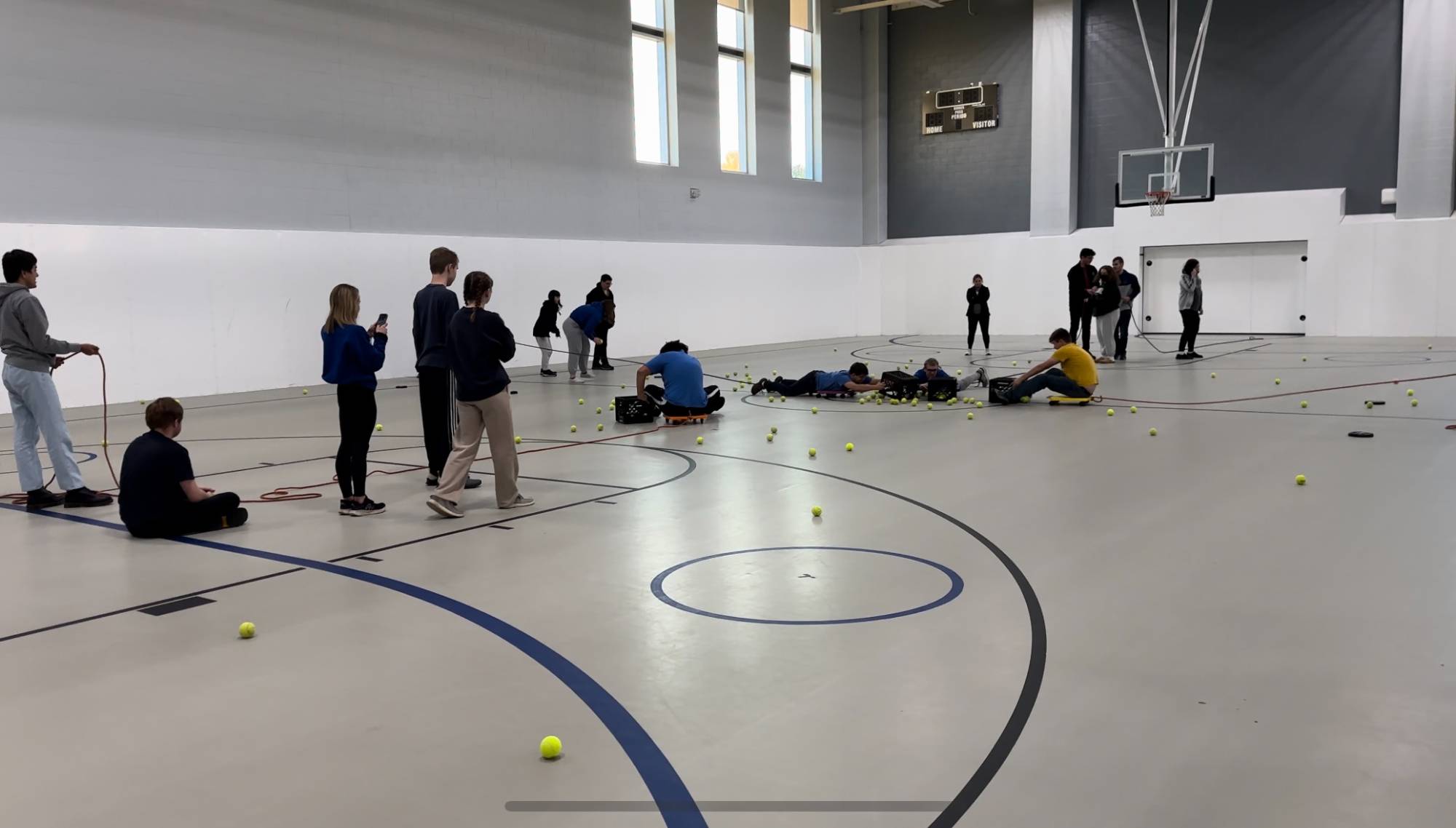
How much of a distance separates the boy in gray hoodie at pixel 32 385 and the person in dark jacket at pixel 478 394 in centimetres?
253

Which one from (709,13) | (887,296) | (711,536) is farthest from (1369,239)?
(711,536)

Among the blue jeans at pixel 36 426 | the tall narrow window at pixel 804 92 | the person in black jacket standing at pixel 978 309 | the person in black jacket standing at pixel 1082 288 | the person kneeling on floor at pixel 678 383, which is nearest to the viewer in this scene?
the blue jeans at pixel 36 426

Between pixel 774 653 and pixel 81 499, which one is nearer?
pixel 774 653

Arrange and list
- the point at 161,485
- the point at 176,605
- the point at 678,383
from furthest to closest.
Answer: the point at 678,383 → the point at 161,485 → the point at 176,605

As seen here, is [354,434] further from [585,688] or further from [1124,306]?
[1124,306]

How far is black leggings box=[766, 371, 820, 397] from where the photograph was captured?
43.6 feet

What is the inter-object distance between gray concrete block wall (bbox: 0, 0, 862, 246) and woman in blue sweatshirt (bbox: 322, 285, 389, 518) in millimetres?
8939

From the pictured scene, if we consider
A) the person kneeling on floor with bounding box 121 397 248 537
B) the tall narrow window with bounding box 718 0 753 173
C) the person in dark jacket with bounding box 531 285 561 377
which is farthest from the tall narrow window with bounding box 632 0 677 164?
the person kneeling on floor with bounding box 121 397 248 537

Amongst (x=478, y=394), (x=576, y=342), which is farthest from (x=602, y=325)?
(x=478, y=394)

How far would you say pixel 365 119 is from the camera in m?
16.5

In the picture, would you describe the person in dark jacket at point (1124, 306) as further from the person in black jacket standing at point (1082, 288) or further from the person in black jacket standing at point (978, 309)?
the person in black jacket standing at point (978, 309)

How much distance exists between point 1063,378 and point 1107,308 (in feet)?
18.5

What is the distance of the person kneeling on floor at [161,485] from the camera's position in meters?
6.25

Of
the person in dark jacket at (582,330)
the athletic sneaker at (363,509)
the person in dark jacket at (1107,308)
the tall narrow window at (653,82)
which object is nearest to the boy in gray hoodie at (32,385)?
the athletic sneaker at (363,509)
